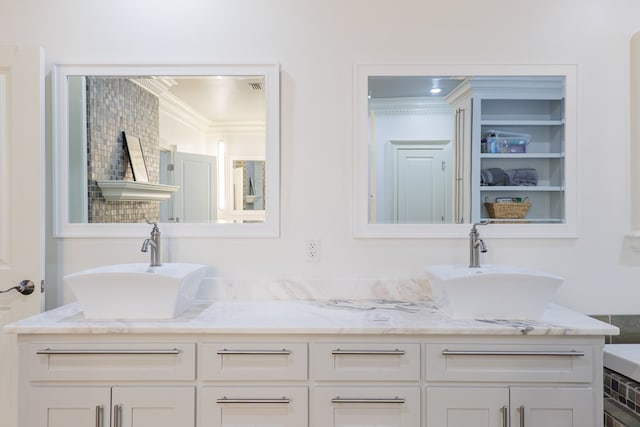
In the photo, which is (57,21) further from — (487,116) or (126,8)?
(487,116)

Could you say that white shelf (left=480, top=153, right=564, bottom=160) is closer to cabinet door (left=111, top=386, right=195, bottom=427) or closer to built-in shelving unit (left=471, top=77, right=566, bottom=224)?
built-in shelving unit (left=471, top=77, right=566, bottom=224)

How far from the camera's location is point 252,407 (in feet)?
5.09

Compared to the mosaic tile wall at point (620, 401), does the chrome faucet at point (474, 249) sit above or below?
above

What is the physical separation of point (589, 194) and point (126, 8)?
8.00 ft

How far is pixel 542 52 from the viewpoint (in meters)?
2.04

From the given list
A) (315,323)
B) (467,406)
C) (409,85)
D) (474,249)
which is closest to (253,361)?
(315,323)

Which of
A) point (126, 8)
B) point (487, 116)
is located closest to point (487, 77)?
point (487, 116)

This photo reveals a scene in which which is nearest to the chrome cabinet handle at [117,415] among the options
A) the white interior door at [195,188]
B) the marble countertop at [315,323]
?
the marble countertop at [315,323]

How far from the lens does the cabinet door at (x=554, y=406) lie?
155 cm

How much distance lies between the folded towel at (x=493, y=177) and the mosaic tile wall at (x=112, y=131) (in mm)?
1595

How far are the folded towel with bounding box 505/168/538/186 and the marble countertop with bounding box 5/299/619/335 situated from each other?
2.03 ft

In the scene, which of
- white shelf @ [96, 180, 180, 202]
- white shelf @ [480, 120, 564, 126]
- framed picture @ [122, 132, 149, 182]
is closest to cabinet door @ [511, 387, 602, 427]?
white shelf @ [480, 120, 564, 126]

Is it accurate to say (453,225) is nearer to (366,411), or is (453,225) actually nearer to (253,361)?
(366,411)

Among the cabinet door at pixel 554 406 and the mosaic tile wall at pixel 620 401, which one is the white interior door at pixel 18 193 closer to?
the cabinet door at pixel 554 406
